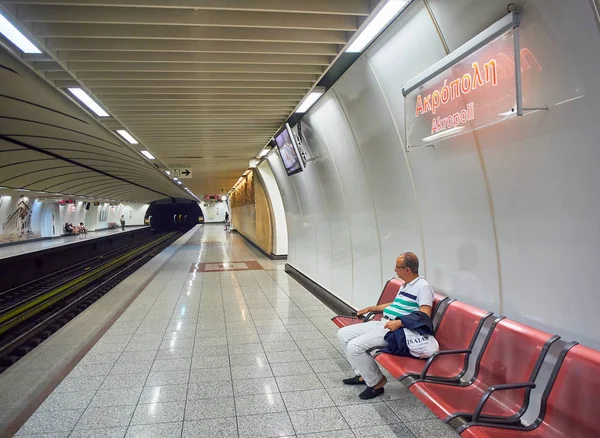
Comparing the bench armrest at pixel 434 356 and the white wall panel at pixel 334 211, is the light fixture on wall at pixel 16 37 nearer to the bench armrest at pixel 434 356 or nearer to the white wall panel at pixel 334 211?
the white wall panel at pixel 334 211

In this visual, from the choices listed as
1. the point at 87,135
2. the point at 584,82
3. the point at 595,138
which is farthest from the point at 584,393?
the point at 87,135

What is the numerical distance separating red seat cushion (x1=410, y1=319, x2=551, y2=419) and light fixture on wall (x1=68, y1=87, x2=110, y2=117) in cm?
539

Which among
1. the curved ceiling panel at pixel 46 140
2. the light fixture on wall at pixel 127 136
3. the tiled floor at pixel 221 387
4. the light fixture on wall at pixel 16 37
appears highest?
the curved ceiling panel at pixel 46 140

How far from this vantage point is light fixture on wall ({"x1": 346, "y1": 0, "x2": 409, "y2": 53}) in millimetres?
3321

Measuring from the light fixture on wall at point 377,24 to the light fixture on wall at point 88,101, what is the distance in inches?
143

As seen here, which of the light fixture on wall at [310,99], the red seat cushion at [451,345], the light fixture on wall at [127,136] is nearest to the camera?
the red seat cushion at [451,345]

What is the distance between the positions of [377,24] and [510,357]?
2989mm

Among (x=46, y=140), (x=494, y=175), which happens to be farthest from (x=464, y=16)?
(x=46, y=140)

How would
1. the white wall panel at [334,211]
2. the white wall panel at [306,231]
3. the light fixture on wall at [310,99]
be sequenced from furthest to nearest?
the white wall panel at [306,231]
the white wall panel at [334,211]
the light fixture on wall at [310,99]

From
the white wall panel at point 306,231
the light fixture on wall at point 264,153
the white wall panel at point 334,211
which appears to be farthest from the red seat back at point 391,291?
the light fixture on wall at point 264,153

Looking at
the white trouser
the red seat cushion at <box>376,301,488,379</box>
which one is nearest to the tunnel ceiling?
the red seat cushion at <box>376,301,488,379</box>

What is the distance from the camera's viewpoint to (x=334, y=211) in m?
7.26

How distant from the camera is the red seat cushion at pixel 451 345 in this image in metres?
3.10

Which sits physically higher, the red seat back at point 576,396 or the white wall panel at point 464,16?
the white wall panel at point 464,16
